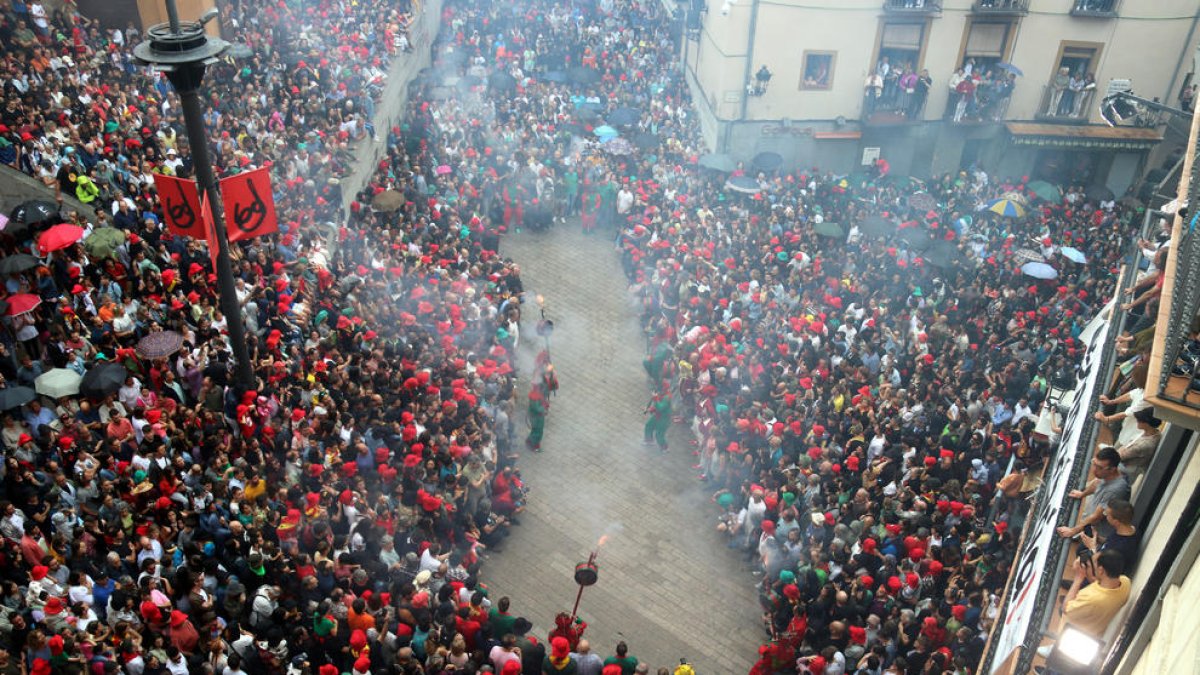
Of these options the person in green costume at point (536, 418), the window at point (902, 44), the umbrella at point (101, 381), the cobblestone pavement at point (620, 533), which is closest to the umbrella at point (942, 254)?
the cobblestone pavement at point (620, 533)

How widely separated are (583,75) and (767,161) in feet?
27.3

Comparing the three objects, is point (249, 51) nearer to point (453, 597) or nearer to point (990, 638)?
point (453, 597)

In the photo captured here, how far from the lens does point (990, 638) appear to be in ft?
35.0

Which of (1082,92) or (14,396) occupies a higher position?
(14,396)

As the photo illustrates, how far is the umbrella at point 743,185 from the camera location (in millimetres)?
23438

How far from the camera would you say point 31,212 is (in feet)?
44.9

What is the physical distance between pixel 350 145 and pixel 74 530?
512 inches

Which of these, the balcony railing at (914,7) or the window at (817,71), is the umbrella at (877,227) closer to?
the window at (817,71)

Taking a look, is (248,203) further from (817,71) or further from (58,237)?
(817,71)

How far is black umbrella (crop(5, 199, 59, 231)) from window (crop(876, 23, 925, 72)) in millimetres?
20097

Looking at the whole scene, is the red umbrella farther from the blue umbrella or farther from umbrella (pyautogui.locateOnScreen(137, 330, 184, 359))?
the blue umbrella

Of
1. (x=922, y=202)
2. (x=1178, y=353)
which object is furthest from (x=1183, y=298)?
(x=922, y=202)

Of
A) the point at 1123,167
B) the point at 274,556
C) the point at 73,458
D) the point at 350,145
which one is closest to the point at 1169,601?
the point at 274,556

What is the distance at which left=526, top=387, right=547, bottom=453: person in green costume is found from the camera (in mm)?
16562
